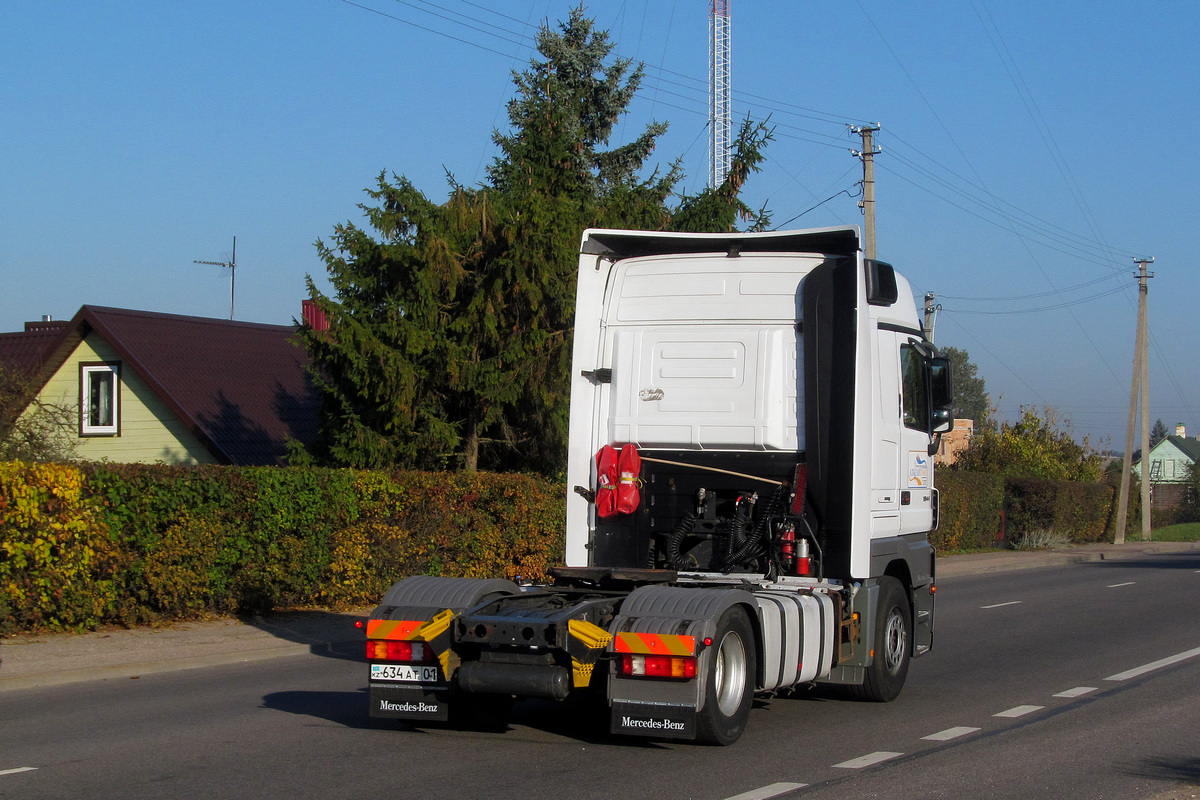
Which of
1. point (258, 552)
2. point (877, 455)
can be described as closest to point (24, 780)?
point (877, 455)

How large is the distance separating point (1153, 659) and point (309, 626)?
29.7ft

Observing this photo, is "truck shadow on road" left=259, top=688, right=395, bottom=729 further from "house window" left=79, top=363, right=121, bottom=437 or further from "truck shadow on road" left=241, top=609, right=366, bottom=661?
"house window" left=79, top=363, right=121, bottom=437

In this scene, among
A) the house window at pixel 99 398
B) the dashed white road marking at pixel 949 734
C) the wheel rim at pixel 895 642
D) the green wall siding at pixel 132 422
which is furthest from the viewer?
the house window at pixel 99 398

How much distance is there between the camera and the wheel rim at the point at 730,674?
7.23 meters

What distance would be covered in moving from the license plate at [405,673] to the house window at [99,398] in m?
20.0

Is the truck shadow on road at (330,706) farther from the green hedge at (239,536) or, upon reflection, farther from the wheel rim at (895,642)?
the wheel rim at (895,642)

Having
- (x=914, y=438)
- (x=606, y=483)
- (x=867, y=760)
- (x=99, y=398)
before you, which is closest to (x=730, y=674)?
(x=867, y=760)

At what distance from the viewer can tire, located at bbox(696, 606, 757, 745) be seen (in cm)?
704

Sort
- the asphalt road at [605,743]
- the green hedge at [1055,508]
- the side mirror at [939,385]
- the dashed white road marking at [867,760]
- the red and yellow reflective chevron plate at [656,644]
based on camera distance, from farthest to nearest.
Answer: the green hedge at [1055,508] → the side mirror at [939,385] → the dashed white road marking at [867,760] → the red and yellow reflective chevron plate at [656,644] → the asphalt road at [605,743]

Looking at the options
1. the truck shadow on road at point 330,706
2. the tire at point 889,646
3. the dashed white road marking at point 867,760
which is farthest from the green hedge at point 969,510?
the dashed white road marking at point 867,760

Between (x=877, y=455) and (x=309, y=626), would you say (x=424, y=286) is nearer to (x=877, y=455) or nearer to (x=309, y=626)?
(x=309, y=626)

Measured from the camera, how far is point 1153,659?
11789mm

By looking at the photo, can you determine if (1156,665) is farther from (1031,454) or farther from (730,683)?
(1031,454)

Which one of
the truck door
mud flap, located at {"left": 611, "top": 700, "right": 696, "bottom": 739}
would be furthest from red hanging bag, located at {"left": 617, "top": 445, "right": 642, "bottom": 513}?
mud flap, located at {"left": 611, "top": 700, "right": 696, "bottom": 739}
